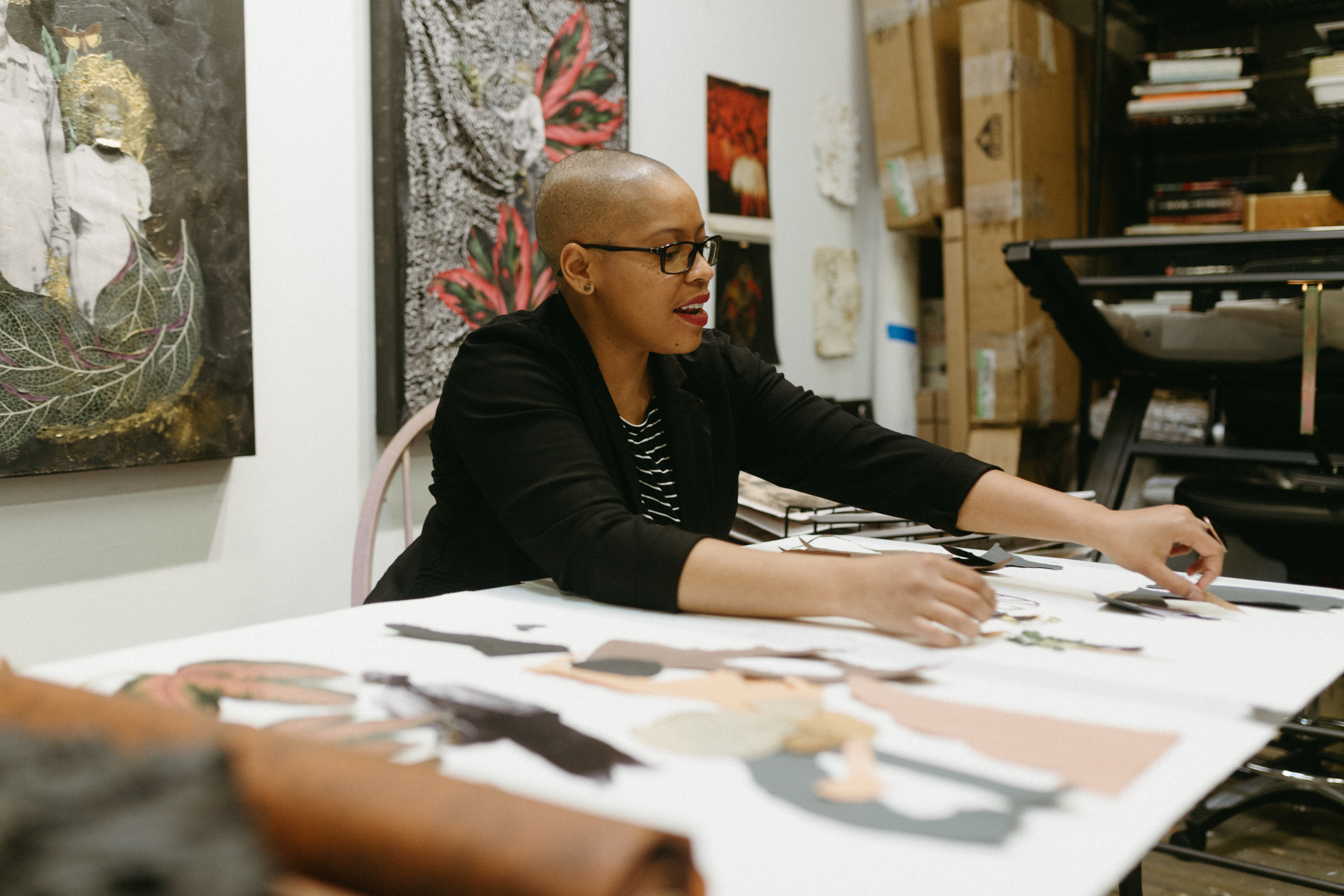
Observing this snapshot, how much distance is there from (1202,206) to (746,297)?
1443 mm

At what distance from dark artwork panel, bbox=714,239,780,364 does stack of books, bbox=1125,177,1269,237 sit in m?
1.03

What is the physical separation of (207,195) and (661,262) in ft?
2.66

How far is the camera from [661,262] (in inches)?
49.8

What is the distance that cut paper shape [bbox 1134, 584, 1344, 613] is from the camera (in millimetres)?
1030

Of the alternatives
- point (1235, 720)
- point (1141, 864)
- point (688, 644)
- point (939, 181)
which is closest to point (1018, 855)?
point (1235, 720)

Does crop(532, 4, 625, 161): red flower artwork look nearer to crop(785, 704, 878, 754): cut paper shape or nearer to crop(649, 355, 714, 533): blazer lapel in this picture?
crop(649, 355, 714, 533): blazer lapel

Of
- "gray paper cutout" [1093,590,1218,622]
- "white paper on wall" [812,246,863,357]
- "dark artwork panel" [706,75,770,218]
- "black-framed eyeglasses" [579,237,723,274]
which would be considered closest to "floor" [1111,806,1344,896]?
"gray paper cutout" [1093,590,1218,622]

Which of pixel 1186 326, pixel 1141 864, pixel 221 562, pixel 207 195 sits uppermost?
pixel 207 195

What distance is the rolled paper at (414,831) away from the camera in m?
0.35

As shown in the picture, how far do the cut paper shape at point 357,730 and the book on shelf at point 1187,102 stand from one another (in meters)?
2.95

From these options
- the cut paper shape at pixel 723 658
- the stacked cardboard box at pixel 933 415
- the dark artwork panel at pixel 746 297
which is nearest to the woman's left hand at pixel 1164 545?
the cut paper shape at pixel 723 658

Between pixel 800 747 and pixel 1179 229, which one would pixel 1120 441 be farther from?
pixel 800 747

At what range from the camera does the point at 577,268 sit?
1.31 metres

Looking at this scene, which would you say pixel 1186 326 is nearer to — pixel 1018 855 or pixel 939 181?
pixel 939 181
